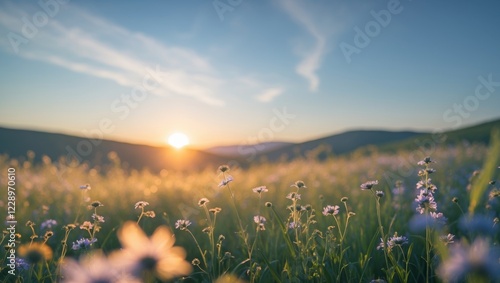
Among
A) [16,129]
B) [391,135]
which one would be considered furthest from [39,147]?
[391,135]

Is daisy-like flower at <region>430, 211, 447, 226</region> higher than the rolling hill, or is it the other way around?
the rolling hill

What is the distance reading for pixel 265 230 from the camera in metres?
4.06

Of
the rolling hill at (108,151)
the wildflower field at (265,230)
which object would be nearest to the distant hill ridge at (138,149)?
the rolling hill at (108,151)

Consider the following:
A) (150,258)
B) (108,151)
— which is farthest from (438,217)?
(108,151)

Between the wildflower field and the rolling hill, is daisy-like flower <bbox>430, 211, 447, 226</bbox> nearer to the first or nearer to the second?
the wildflower field

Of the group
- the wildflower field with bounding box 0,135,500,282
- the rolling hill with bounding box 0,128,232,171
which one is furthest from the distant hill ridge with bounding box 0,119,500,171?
the wildflower field with bounding box 0,135,500,282

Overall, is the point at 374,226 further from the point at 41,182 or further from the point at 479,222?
the point at 41,182

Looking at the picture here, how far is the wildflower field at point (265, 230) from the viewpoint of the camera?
3.87ft

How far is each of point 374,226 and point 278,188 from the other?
445 centimetres

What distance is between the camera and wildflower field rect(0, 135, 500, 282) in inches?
46.4

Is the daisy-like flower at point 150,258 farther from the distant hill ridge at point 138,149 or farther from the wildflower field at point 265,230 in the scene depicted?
the distant hill ridge at point 138,149

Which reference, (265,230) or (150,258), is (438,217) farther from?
(150,258)

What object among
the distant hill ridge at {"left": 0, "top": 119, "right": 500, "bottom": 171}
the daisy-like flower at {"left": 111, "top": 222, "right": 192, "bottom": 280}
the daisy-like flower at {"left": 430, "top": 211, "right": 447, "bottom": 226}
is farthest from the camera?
the distant hill ridge at {"left": 0, "top": 119, "right": 500, "bottom": 171}

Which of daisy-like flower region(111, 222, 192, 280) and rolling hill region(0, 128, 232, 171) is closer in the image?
daisy-like flower region(111, 222, 192, 280)
